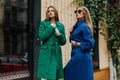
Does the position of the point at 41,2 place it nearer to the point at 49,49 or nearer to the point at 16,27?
the point at 16,27

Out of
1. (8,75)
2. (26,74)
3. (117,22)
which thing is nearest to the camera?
(8,75)

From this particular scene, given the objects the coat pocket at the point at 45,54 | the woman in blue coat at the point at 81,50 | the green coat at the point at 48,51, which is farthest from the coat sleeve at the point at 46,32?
the woman in blue coat at the point at 81,50

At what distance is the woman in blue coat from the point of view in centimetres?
607

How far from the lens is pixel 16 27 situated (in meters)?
7.23

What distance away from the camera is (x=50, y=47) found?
19.8ft

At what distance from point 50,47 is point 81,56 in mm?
514

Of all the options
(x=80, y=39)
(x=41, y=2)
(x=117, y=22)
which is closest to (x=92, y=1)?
(x=117, y=22)

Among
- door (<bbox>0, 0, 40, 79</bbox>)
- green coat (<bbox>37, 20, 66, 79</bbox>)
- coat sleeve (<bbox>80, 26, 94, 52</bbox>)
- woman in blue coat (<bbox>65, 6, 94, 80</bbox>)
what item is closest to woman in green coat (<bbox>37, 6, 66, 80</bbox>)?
green coat (<bbox>37, 20, 66, 79</bbox>)

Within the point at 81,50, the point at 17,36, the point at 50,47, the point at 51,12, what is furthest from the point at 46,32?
the point at 17,36

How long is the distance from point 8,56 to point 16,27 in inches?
23.5

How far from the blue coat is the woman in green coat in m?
0.22

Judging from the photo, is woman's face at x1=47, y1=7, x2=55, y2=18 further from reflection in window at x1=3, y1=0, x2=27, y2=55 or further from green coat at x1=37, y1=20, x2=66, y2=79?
reflection in window at x1=3, y1=0, x2=27, y2=55

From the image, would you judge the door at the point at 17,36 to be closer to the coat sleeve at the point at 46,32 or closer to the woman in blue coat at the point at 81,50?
the coat sleeve at the point at 46,32

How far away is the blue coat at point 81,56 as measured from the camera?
19.9 ft
